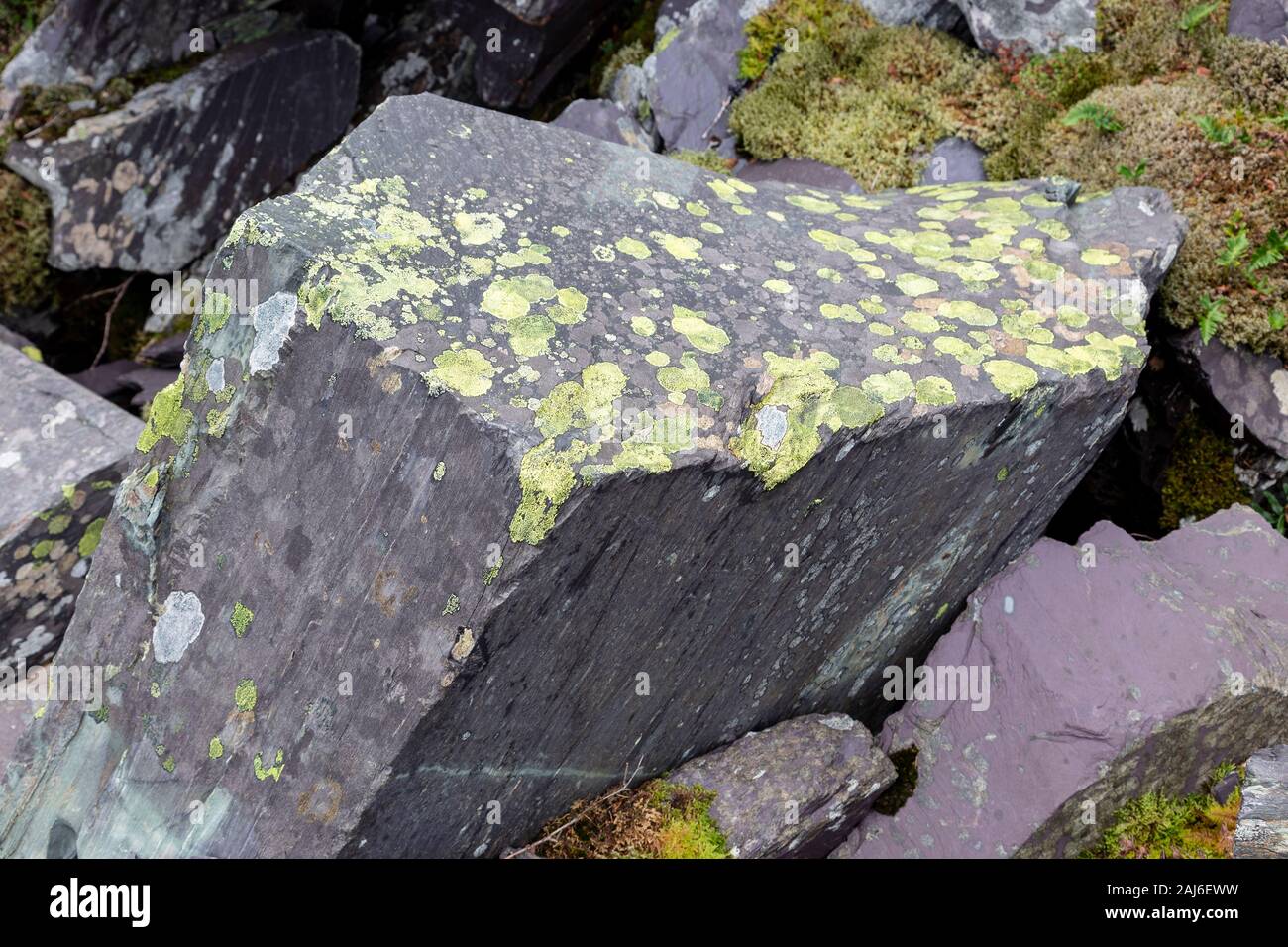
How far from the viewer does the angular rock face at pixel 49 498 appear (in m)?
8.29

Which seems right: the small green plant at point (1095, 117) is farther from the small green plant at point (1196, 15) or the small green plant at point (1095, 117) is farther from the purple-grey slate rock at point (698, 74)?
the purple-grey slate rock at point (698, 74)

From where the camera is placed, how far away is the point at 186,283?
40.9 feet

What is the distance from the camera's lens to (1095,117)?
9.12 m

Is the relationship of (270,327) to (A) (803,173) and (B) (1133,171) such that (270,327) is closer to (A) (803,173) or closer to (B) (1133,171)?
(A) (803,173)

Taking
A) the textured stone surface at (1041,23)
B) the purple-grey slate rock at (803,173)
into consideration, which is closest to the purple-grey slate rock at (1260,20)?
the textured stone surface at (1041,23)

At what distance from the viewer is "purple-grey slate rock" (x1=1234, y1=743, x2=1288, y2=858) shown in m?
6.18

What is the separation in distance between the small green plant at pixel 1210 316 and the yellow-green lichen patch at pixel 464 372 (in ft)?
18.3

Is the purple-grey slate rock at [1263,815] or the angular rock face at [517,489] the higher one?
the angular rock face at [517,489]

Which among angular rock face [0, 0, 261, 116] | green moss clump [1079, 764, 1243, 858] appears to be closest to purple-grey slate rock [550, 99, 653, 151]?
angular rock face [0, 0, 261, 116]

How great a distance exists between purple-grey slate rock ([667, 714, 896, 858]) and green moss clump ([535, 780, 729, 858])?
0.32 feet

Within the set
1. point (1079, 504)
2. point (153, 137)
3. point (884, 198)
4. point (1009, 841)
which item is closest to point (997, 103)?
point (884, 198)

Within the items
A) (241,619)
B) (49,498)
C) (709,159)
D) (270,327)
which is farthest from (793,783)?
(709,159)

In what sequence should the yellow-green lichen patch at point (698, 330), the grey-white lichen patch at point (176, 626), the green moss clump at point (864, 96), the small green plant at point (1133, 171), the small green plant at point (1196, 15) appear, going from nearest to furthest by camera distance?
the yellow-green lichen patch at point (698, 330) < the grey-white lichen patch at point (176, 626) < the small green plant at point (1133, 171) < the small green plant at point (1196, 15) < the green moss clump at point (864, 96)

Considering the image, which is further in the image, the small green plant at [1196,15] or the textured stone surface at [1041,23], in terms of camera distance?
the textured stone surface at [1041,23]
